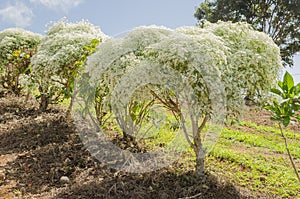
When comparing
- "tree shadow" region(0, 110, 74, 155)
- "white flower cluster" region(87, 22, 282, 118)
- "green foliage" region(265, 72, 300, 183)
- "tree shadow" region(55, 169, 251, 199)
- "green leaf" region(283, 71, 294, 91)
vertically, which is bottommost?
"tree shadow" region(55, 169, 251, 199)

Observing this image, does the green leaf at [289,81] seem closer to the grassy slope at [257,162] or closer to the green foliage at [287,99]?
the green foliage at [287,99]

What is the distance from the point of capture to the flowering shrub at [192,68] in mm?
3029

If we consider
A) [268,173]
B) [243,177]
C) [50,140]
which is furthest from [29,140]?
[268,173]

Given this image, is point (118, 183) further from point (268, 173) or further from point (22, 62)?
point (22, 62)

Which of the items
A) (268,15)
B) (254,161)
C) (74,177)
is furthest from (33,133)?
(268,15)

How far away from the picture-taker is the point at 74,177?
12.5ft

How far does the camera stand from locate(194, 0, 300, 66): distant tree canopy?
15695 millimetres

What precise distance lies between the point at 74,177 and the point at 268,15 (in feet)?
50.4

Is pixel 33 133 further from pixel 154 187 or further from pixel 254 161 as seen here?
pixel 254 161

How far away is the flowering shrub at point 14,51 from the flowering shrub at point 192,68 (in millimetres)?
4685

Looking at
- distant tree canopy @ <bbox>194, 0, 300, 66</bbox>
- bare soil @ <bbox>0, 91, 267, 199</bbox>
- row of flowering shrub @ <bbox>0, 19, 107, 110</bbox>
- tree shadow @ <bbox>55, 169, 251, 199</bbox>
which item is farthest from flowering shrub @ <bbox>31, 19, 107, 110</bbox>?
distant tree canopy @ <bbox>194, 0, 300, 66</bbox>

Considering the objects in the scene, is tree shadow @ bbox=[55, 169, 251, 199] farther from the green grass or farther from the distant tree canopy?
the distant tree canopy

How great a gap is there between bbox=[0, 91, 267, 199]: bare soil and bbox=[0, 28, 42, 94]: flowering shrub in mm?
3049

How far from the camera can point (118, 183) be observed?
3.47 m
